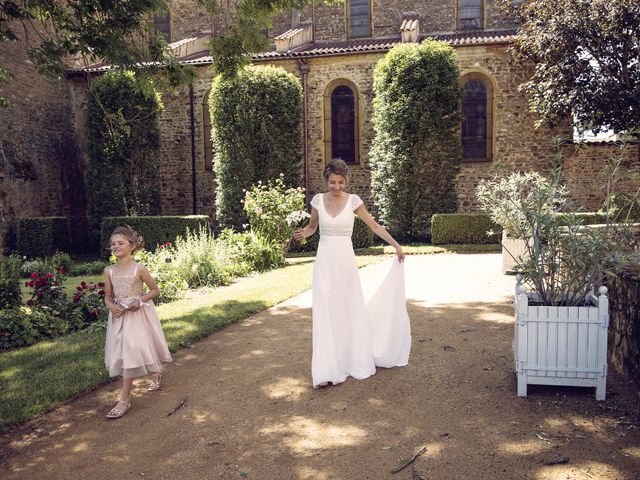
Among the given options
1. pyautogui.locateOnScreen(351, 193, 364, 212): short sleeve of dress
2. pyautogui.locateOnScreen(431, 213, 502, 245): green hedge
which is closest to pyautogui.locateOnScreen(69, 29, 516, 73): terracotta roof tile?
pyautogui.locateOnScreen(431, 213, 502, 245): green hedge

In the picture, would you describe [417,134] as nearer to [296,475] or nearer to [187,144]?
[187,144]

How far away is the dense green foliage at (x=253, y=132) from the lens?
16.3 meters

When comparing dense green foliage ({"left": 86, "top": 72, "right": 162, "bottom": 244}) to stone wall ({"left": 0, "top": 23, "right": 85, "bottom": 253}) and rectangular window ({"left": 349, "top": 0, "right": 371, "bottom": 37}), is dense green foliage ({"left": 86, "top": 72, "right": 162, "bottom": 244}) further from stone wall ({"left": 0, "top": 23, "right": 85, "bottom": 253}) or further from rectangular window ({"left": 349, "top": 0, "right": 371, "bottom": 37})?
rectangular window ({"left": 349, "top": 0, "right": 371, "bottom": 37})

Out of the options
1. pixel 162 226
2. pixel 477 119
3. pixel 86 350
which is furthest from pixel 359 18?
pixel 86 350

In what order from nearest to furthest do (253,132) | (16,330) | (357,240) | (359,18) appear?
1. (16,330)
2. (357,240)
3. (253,132)
4. (359,18)

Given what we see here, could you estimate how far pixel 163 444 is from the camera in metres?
3.38

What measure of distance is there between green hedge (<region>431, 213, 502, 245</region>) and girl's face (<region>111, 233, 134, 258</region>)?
11.6 metres

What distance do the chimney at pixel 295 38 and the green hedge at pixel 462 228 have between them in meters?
8.52

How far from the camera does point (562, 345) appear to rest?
3.89 m

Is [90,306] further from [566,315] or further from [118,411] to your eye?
[566,315]

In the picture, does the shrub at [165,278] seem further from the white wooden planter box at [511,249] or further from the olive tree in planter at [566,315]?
the olive tree in planter at [566,315]

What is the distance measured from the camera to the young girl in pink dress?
3.96 m

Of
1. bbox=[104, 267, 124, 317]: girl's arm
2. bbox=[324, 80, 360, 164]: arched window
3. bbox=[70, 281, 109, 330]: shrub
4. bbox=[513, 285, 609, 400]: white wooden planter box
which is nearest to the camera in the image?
bbox=[513, 285, 609, 400]: white wooden planter box

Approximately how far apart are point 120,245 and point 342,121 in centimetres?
1522
